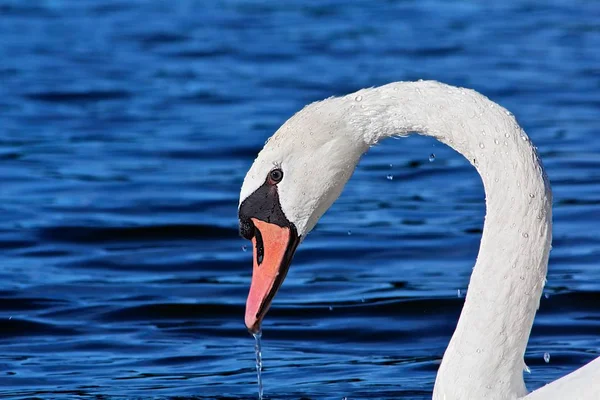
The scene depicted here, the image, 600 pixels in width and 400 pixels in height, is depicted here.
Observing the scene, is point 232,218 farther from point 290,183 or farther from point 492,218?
point 492,218

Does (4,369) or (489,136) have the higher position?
(489,136)

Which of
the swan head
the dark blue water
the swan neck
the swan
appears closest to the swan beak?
the swan head

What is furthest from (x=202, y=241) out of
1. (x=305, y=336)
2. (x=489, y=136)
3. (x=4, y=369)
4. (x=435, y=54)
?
(x=435, y=54)

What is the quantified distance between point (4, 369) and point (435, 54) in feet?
36.4

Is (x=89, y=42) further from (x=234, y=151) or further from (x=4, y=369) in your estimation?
(x=4, y=369)

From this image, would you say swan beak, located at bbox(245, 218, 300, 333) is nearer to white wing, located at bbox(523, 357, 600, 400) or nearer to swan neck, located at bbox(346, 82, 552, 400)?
swan neck, located at bbox(346, 82, 552, 400)

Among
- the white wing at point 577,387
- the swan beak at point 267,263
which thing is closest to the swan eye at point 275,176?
the swan beak at point 267,263

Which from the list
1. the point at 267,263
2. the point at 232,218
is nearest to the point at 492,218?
the point at 267,263

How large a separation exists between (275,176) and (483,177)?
70 cm

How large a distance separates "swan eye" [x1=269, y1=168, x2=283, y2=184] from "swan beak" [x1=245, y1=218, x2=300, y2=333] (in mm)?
231

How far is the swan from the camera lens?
464 cm

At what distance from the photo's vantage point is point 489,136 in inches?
183

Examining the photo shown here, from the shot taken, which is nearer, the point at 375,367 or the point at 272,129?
the point at 375,367

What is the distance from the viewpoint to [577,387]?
14.3 ft
